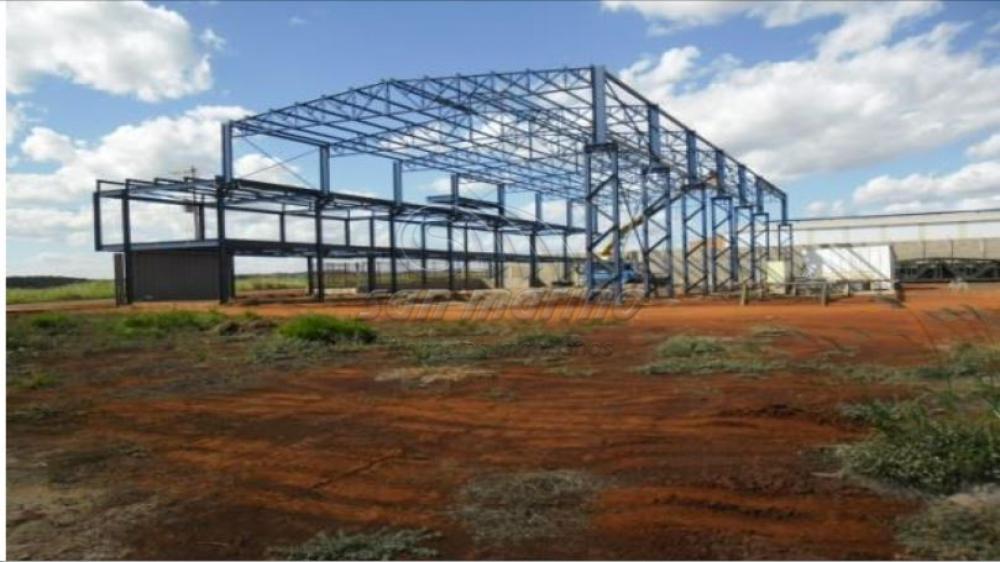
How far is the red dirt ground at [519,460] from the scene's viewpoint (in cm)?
411

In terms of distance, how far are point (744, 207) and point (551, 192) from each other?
40.1 ft

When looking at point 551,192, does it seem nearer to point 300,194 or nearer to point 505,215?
point 505,215

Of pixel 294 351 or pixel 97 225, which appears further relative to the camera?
pixel 97 225

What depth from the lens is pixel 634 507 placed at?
4.55 metres

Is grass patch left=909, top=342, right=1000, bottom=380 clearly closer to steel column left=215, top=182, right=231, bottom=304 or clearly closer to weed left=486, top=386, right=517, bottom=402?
weed left=486, top=386, right=517, bottom=402

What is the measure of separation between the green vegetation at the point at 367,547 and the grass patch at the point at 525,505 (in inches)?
12.8

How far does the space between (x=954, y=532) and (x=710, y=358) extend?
745cm

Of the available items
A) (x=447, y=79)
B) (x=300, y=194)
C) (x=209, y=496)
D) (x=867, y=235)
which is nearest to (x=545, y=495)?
(x=209, y=496)

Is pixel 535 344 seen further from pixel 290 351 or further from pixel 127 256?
pixel 127 256

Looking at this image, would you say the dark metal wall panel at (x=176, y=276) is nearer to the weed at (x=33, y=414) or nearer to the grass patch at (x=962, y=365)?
the weed at (x=33, y=414)

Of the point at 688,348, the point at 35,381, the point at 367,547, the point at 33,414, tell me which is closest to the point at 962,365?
the point at 688,348

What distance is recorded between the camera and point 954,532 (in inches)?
156

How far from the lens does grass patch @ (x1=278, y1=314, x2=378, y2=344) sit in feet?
48.6

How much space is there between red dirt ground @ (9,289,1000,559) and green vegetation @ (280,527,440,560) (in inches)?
5.3
